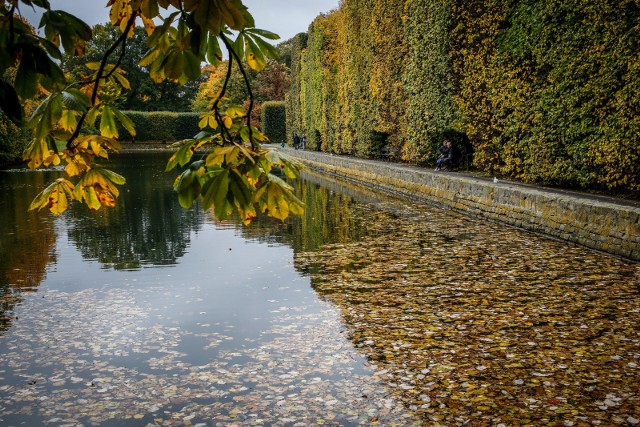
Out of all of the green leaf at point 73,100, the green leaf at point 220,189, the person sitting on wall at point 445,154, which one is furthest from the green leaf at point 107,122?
the person sitting on wall at point 445,154

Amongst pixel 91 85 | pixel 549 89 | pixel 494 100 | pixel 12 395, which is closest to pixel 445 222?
pixel 549 89

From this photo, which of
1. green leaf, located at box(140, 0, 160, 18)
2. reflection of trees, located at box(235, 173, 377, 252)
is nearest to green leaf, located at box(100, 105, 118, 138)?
green leaf, located at box(140, 0, 160, 18)

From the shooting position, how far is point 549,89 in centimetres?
1248

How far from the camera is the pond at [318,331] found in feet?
13.4

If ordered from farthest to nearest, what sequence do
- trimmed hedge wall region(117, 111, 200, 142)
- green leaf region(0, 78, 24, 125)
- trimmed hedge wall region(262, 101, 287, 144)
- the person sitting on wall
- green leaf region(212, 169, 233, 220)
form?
trimmed hedge wall region(117, 111, 200, 142) < trimmed hedge wall region(262, 101, 287, 144) < the person sitting on wall < green leaf region(212, 169, 233, 220) < green leaf region(0, 78, 24, 125)

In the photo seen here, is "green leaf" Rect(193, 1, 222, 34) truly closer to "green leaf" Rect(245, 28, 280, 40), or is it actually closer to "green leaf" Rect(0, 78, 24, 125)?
"green leaf" Rect(245, 28, 280, 40)

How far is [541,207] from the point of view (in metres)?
10.5

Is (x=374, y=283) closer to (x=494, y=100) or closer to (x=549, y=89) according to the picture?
(x=549, y=89)

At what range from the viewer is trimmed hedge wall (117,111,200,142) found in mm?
64438

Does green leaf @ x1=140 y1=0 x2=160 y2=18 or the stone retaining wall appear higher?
green leaf @ x1=140 y1=0 x2=160 y2=18

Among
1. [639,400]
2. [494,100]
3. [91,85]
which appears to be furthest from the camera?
[494,100]

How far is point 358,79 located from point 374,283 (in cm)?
2067

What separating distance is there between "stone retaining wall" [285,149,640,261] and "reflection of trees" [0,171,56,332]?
7.51 metres

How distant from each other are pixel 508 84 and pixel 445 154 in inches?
160
